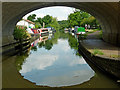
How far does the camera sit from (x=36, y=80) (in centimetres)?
789

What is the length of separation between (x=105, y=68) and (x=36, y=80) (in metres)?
3.70

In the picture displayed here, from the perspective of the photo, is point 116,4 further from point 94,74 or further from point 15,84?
point 15,84

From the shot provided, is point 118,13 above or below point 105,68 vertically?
above

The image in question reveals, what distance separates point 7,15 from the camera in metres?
14.4

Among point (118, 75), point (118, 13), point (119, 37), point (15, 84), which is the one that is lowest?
point (15, 84)

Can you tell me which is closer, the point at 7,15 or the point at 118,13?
the point at 118,13

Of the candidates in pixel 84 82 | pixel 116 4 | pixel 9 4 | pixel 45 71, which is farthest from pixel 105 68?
pixel 9 4

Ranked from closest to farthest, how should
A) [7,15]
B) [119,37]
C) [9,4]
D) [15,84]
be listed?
[15,84]
[9,4]
[119,37]
[7,15]

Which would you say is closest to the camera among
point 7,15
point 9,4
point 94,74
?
point 94,74

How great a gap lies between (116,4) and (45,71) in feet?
23.4

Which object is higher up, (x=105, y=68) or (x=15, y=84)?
(x=105, y=68)

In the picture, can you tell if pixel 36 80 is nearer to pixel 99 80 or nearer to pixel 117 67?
pixel 99 80

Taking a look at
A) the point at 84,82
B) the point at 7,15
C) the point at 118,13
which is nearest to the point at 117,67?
the point at 84,82

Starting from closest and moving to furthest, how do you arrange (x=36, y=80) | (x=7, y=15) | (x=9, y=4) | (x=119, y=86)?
(x=119, y=86)
(x=36, y=80)
(x=9, y=4)
(x=7, y=15)
